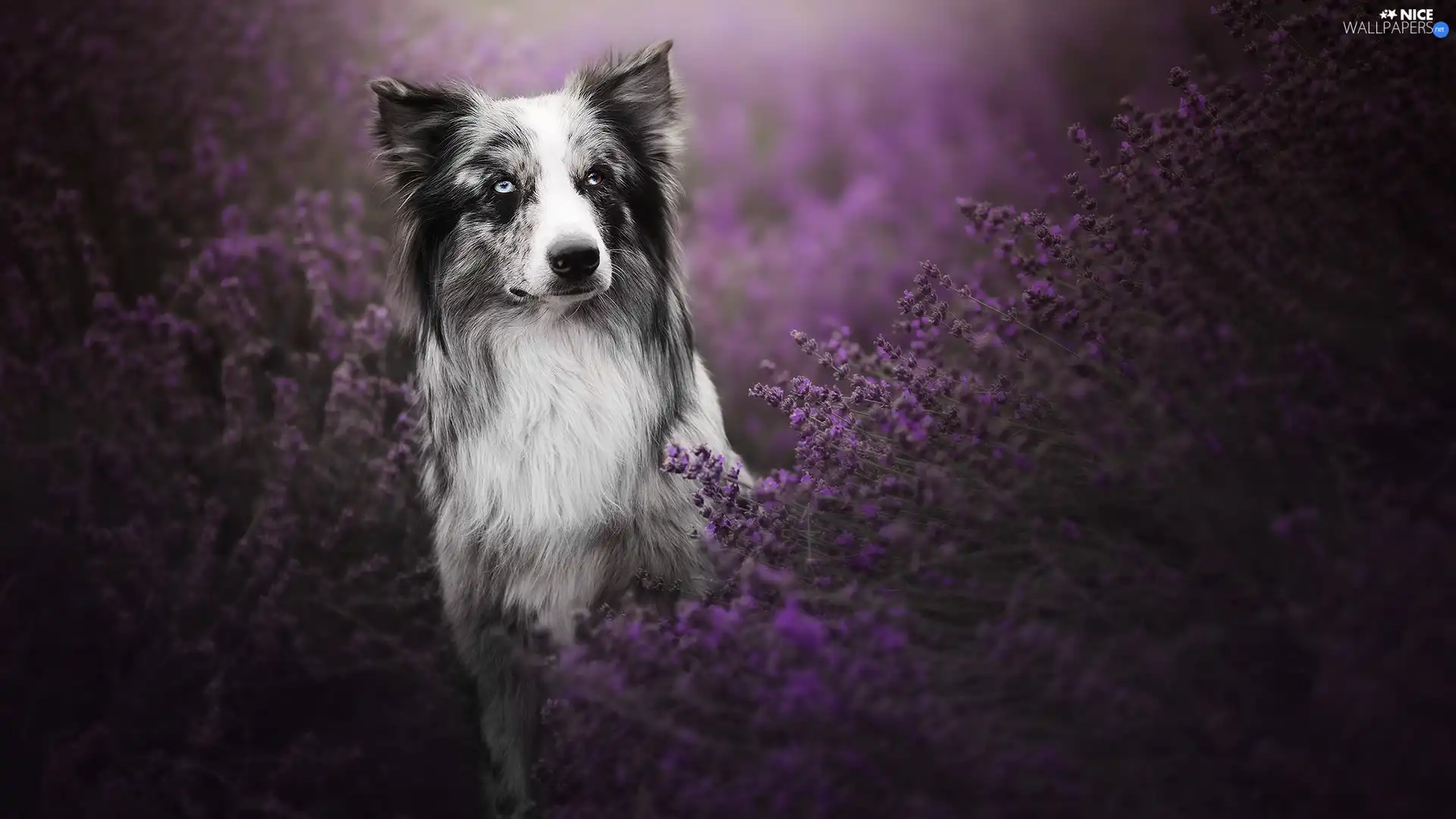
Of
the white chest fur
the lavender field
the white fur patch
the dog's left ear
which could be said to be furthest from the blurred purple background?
the white chest fur

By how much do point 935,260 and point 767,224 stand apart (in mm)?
1017

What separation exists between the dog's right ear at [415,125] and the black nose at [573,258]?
0.58 m

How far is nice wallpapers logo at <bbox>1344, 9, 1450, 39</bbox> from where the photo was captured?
2.22 m

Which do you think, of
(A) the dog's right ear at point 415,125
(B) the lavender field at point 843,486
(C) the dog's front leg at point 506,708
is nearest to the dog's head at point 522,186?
(A) the dog's right ear at point 415,125

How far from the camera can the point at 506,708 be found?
3004 millimetres

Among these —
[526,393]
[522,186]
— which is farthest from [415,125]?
[526,393]

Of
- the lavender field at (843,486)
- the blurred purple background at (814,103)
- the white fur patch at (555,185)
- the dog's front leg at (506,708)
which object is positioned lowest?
the dog's front leg at (506,708)

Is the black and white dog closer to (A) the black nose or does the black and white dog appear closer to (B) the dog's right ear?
(B) the dog's right ear

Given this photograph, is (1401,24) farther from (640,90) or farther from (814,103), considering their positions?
(814,103)

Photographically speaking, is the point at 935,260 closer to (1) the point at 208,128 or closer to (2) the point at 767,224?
(2) the point at 767,224

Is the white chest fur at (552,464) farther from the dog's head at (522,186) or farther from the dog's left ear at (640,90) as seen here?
the dog's left ear at (640,90)

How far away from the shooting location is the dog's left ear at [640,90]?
309 centimetres

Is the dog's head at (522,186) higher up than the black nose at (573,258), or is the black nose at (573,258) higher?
the dog's head at (522,186)

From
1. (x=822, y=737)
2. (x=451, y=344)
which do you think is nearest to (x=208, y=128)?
(x=451, y=344)
